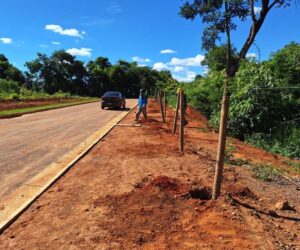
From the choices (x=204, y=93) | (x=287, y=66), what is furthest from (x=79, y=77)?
(x=287, y=66)

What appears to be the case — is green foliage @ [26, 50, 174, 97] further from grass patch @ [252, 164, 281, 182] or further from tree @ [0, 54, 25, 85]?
grass patch @ [252, 164, 281, 182]

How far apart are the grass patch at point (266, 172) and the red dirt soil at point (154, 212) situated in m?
0.19

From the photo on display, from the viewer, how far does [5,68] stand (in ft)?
268

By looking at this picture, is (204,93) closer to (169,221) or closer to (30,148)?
(30,148)

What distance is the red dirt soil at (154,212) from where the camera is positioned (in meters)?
4.88

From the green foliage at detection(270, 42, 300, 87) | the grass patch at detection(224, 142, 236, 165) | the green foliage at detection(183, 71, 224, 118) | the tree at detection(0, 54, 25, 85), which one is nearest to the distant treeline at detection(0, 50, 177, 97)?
the tree at detection(0, 54, 25, 85)

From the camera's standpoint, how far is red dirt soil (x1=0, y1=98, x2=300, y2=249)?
4875 mm

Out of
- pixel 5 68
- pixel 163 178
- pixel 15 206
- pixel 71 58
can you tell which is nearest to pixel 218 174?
pixel 163 178

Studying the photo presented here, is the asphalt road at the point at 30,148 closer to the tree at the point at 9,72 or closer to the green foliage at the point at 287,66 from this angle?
the green foliage at the point at 287,66

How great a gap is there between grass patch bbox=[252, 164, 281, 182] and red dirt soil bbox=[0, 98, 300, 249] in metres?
0.19

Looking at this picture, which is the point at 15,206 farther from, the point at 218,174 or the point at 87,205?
the point at 218,174

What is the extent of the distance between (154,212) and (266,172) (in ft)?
15.0

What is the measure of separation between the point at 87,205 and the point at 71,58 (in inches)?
3476

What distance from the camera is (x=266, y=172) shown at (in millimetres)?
9477
